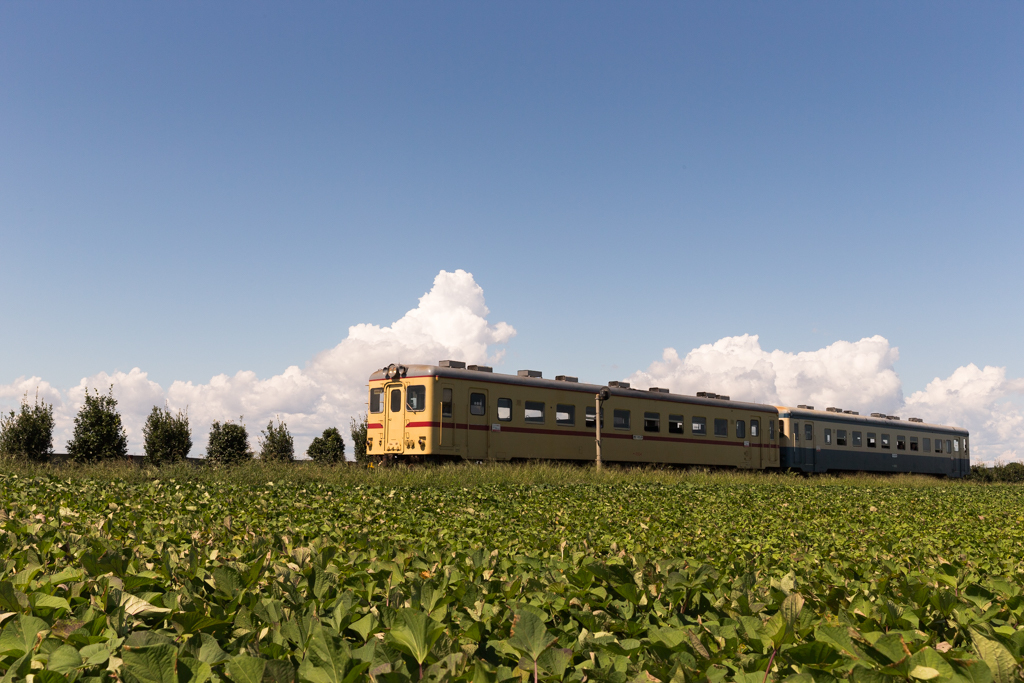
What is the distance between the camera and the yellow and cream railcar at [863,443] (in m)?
28.4

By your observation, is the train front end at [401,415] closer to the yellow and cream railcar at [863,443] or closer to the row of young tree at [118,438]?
the row of young tree at [118,438]

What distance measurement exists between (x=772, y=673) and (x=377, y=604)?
54.5 inches

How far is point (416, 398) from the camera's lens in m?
19.1

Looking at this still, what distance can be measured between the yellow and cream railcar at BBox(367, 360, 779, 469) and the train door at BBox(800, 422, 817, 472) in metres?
6.04

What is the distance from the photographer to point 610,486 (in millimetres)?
14203

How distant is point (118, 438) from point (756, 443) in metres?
24.1

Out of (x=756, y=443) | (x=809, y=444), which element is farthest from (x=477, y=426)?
(x=809, y=444)

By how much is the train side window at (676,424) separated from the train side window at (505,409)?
21.3 ft

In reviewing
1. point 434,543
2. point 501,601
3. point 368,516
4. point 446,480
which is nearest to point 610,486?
point 446,480

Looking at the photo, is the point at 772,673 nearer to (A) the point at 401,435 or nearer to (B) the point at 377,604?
(B) the point at 377,604

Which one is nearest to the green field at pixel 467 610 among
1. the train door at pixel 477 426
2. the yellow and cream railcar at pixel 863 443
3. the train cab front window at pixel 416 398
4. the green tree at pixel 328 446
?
the train cab front window at pixel 416 398

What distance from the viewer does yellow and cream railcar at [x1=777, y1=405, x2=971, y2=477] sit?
28.4 meters

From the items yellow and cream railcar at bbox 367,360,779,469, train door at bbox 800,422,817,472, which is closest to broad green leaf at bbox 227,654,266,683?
yellow and cream railcar at bbox 367,360,779,469

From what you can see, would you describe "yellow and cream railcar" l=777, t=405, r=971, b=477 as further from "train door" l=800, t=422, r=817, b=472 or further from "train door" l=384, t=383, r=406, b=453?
"train door" l=384, t=383, r=406, b=453
